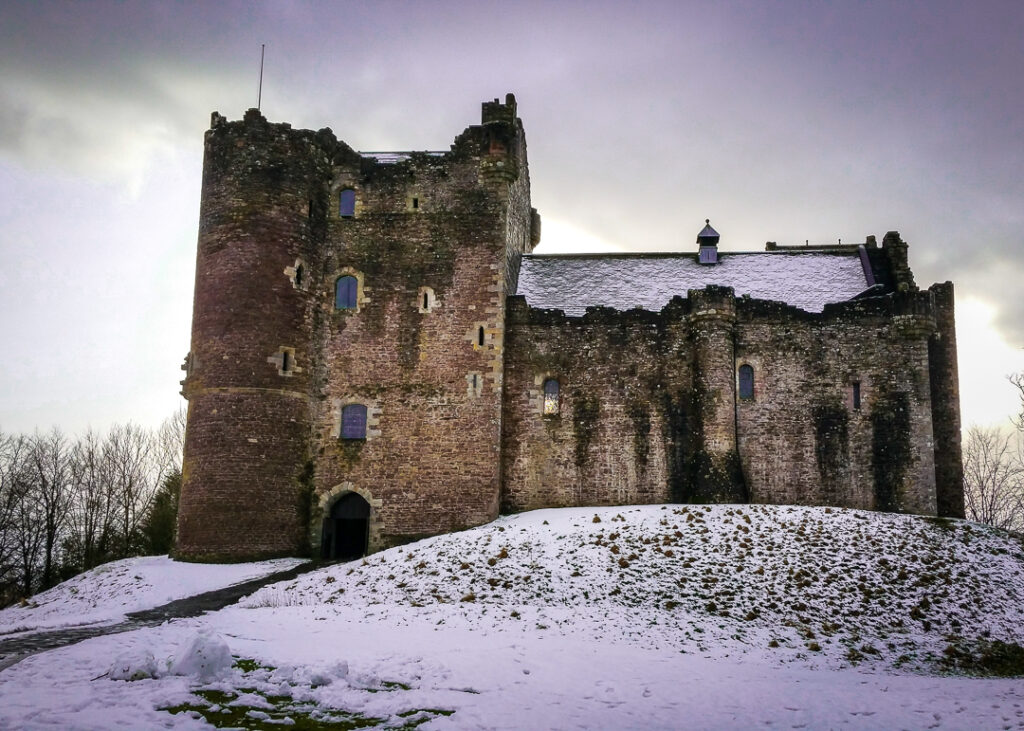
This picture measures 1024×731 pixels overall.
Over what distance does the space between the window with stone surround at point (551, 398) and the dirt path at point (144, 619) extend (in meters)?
8.81

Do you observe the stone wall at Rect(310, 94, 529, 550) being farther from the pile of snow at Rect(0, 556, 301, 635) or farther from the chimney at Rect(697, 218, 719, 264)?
the chimney at Rect(697, 218, 719, 264)

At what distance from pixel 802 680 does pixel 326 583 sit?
12.0m

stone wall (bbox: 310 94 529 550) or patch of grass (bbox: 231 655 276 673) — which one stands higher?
stone wall (bbox: 310 94 529 550)

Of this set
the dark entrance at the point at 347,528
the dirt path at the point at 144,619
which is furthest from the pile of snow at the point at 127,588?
the dark entrance at the point at 347,528

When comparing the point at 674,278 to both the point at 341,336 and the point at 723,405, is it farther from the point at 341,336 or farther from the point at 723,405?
the point at 341,336

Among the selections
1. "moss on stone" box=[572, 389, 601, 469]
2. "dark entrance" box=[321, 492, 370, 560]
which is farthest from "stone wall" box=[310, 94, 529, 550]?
"moss on stone" box=[572, 389, 601, 469]

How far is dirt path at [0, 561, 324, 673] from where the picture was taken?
625 inches

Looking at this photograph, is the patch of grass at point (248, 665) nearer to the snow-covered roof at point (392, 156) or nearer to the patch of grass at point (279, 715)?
the patch of grass at point (279, 715)

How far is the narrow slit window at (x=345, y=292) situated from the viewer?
30312 mm

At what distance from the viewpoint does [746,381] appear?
3023 cm

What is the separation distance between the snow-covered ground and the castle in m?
3.25

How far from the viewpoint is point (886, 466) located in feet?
95.2

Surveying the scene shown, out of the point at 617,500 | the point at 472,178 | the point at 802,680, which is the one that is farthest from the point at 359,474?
the point at 802,680

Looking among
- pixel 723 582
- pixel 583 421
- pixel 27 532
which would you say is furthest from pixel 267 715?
pixel 27 532
